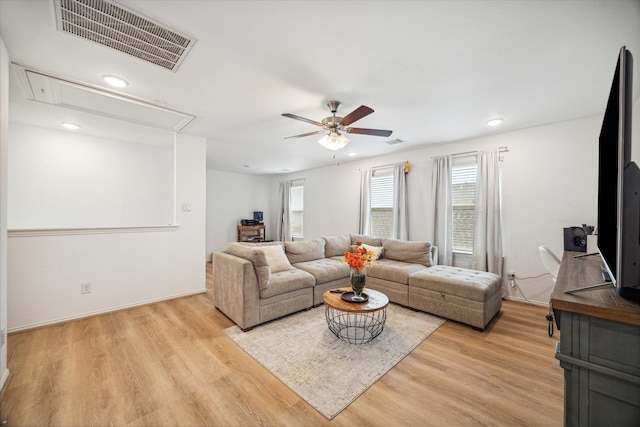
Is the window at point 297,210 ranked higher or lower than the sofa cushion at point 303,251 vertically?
higher

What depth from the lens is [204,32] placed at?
1696 mm

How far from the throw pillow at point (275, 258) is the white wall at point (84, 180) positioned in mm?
2483

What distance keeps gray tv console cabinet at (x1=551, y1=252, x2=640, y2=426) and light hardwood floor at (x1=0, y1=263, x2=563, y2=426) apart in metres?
0.94

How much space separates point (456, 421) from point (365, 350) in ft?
2.90

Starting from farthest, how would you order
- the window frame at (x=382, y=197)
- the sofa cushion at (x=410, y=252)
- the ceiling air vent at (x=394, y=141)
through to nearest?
the window frame at (x=382, y=197), the ceiling air vent at (x=394, y=141), the sofa cushion at (x=410, y=252)

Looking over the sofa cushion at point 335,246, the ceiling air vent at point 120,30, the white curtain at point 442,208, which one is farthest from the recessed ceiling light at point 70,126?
the white curtain at point 442,208

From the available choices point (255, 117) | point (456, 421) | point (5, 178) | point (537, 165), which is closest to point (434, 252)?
point (537, 165)

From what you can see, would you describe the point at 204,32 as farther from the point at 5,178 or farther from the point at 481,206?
the point at 481,206

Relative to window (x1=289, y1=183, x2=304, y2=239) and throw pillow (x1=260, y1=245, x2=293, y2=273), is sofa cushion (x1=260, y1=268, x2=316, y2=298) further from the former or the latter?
window (x1=289, y1=183, x2=304, y2=239)

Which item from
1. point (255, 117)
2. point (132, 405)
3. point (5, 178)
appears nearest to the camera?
point (132, 405)

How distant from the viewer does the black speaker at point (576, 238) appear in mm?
2742

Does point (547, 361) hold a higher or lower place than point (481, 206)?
lower

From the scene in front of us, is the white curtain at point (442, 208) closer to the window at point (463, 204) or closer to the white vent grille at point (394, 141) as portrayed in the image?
the window at point (463, 204)

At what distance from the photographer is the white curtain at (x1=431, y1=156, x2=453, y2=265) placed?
13.7 feet
